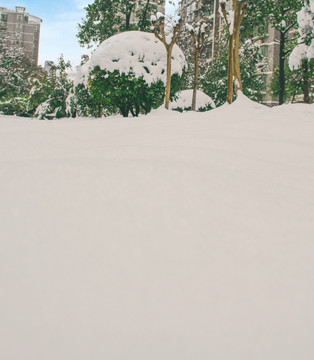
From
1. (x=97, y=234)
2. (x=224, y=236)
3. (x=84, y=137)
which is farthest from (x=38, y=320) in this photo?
(x=84, y=137)

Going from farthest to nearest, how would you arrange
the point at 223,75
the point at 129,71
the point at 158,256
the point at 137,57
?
the point at 223,75
the point at 137,57
the point at 129,71
the point at 158,256

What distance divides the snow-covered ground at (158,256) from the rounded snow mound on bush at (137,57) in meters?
7.02

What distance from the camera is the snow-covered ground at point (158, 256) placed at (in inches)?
53.8

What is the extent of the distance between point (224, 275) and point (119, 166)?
4.02ft

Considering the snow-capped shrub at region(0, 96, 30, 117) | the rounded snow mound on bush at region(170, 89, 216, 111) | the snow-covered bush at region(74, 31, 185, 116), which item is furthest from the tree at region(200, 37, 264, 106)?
the snow-covered bush at region(74, 31, 185, 116)

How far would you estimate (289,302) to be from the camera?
5.00ft

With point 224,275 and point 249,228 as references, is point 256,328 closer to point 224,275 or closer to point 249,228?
point 224,275

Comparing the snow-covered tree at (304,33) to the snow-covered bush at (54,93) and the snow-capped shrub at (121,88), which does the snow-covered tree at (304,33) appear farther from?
the snow-covered bush at (54,93)

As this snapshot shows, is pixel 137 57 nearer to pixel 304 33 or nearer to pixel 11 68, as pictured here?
pixel 304 33

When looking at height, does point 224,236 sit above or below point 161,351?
above

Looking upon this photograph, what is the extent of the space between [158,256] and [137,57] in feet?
28.5

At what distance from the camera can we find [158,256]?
1.75 m

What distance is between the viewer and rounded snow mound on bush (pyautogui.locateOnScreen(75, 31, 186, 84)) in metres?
9.44

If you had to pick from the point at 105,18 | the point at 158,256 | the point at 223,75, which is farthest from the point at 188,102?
the point at 158,256
